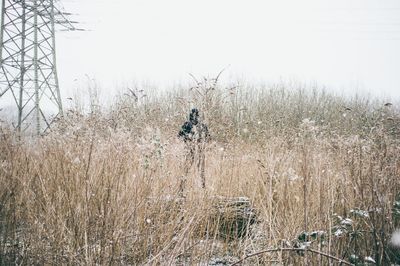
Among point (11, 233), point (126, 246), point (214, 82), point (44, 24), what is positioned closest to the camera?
point (11, 233)

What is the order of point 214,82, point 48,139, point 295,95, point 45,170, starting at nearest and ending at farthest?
point 45,170 < point 48,139 < point 214,82 < point 295,95

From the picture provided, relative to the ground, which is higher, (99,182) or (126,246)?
(99,182)

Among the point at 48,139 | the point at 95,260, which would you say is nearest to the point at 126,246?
the point at 95,260

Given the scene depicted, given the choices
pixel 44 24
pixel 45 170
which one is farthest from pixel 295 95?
pixel 45 170

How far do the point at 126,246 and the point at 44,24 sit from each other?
11.7 m

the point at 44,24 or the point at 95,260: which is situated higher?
the point at 44,24

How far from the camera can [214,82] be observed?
3920 mm

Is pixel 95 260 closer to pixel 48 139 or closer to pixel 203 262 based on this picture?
pixel 203 262

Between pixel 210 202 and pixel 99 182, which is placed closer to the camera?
pixel 99 182

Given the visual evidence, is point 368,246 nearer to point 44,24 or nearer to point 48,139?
point 48,139

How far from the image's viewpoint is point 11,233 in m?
2.34

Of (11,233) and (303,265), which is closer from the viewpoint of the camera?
(303,265)

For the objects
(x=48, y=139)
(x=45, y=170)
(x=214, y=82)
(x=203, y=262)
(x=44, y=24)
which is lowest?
(x=203, y=262)

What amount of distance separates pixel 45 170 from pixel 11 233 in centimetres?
93
